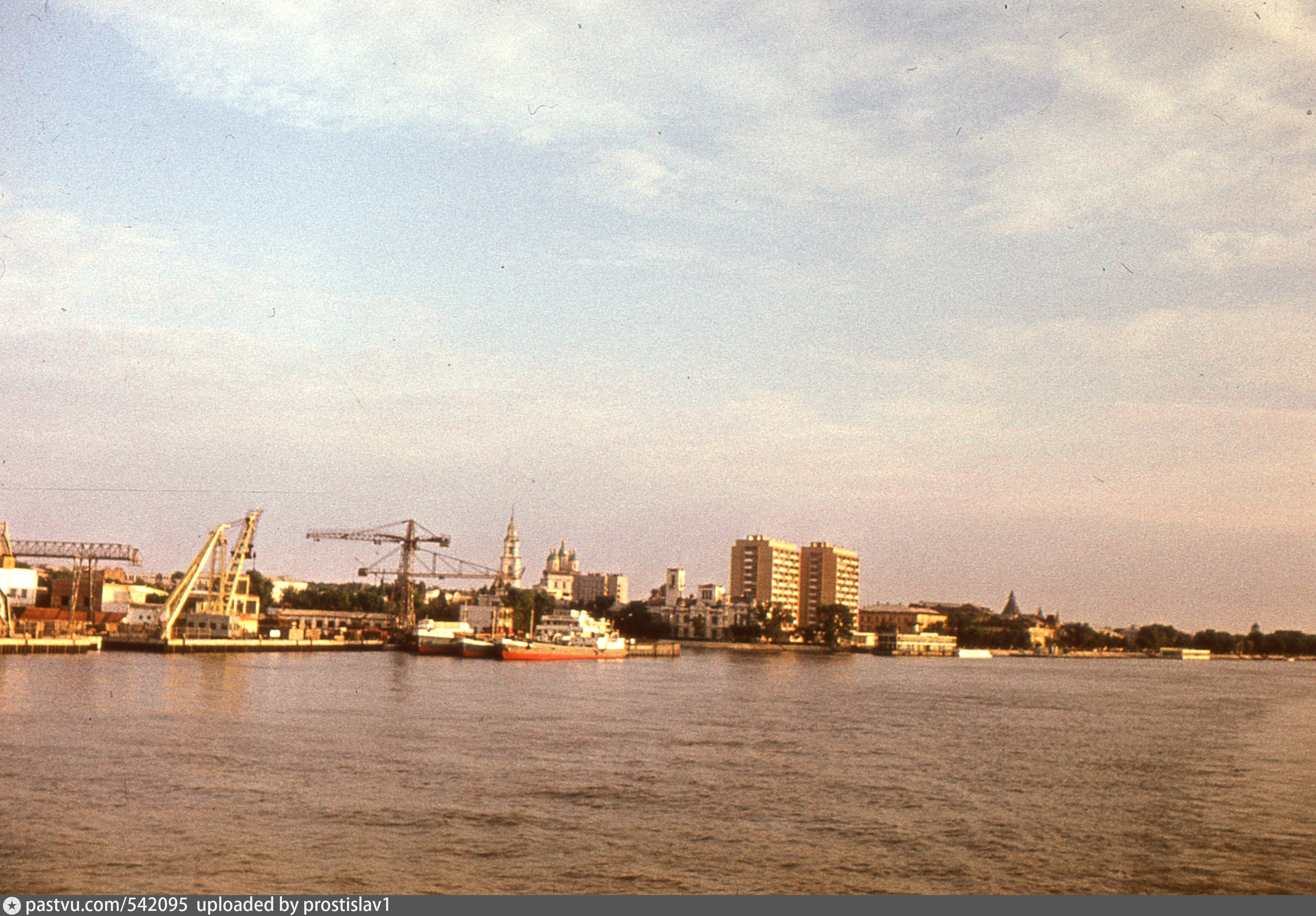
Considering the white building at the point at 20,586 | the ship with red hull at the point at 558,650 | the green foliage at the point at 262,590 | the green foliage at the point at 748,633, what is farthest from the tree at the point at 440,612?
the white building at the point at 20,586

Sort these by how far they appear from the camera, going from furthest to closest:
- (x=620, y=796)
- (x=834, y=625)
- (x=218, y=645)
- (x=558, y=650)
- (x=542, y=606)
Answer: (x=834, y=625), (x=542, y=606), (x=558, y=650), (x=218, y=645), (x=620, y=796)

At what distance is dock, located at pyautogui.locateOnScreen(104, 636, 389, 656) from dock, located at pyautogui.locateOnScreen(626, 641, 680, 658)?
105 ft

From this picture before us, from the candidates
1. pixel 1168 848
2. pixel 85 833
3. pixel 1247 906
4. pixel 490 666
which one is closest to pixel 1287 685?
pixel 490 666

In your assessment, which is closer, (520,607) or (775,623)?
(520,607)

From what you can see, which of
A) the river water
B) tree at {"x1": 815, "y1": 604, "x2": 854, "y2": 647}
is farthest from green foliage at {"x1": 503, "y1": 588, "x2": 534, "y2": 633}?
the river water

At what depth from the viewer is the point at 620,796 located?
24641 mm

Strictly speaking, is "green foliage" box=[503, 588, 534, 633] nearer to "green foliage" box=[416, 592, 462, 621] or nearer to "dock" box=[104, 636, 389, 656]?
"green foliage" box=[416, 592, 462, 621]

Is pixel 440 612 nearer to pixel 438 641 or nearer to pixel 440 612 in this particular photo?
pixel 440 612

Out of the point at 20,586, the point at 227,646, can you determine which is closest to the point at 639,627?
the point at 227,646

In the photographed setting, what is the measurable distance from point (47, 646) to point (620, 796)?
67324 millimetres

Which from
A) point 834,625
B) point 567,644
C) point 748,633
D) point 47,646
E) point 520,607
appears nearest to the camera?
point 47,646

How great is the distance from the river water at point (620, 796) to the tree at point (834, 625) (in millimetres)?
136156

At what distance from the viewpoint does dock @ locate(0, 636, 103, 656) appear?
→ 246ft

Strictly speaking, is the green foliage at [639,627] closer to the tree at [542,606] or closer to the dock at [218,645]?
the tree at [542,606]
